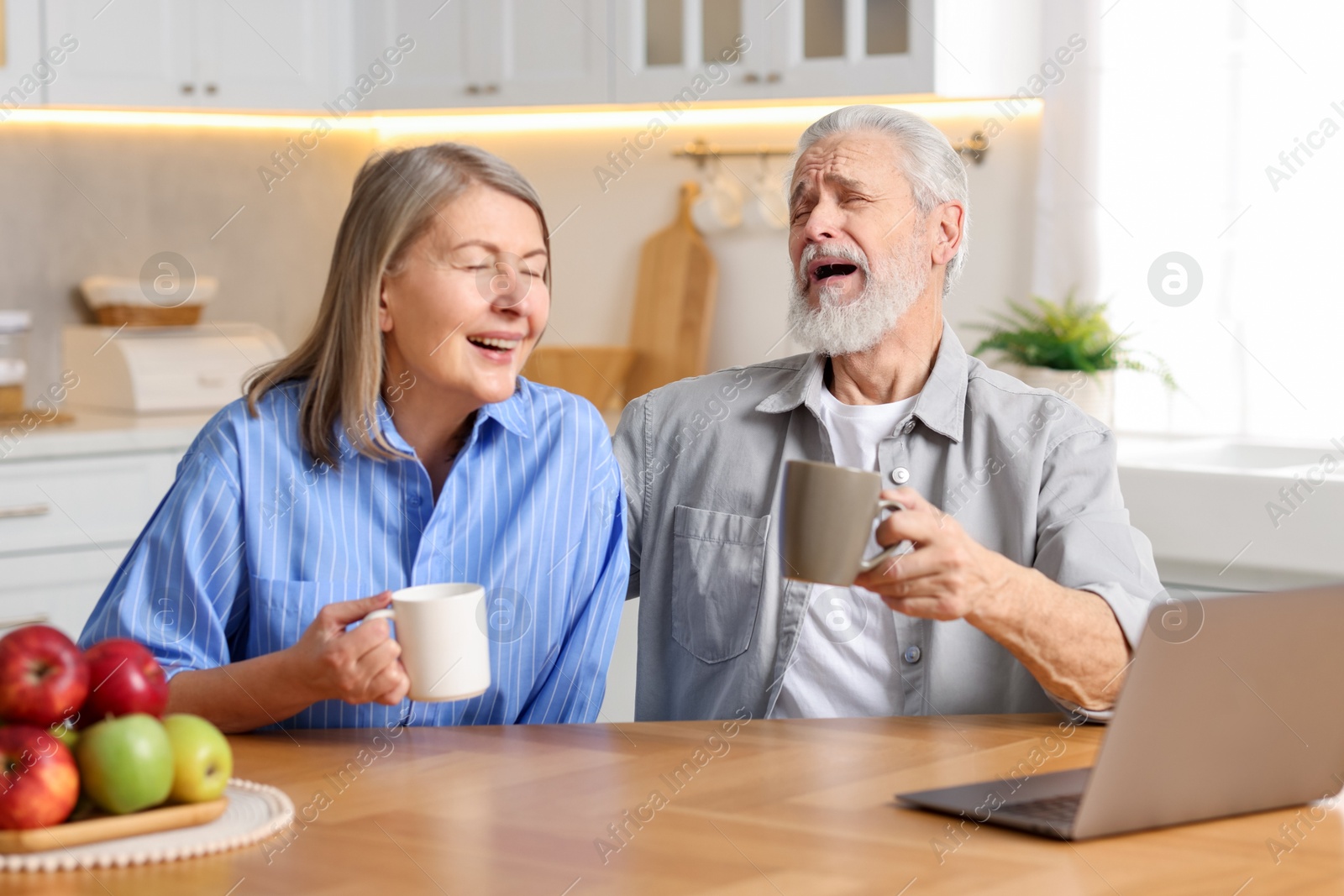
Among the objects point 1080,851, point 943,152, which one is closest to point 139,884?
point 1080,851

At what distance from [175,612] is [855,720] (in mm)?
686

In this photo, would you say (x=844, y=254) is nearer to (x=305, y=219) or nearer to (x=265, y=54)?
(x=265, y=54)

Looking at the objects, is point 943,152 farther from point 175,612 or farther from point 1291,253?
point 1291,253

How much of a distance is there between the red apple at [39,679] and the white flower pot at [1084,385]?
2139 millimetres

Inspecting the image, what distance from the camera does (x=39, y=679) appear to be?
0.99 meters

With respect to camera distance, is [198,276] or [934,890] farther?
[198,276]

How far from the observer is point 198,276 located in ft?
12.6

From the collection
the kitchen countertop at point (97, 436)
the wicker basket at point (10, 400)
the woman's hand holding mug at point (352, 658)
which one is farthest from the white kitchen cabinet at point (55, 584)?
the woman's hand holding mug at point (352, 658)

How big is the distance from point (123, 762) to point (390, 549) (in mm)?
564

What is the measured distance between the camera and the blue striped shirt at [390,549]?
145 centimetres

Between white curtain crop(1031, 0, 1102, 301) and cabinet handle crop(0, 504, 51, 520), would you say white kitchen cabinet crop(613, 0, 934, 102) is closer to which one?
white curtain crop(1031, 0, 1102, 301)

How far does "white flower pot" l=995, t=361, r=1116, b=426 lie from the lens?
9.28 ft

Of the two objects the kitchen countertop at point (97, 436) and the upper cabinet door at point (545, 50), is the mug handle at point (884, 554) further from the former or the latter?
the upper cabinet door at point (545, 50)

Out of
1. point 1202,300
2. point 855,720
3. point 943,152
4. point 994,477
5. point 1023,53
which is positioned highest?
point 1023,53
